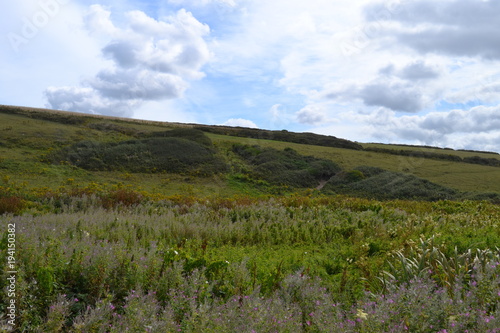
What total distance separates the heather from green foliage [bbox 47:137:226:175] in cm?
1470

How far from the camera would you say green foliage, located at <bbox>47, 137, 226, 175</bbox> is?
23.0 meters

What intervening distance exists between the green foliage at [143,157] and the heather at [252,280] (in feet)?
48.2

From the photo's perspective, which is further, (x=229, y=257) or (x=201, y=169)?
(x=201, y=169)

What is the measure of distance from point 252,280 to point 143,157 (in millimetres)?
21454

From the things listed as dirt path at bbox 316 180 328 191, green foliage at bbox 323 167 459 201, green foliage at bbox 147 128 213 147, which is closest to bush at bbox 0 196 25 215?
green foliage at bbox 323 167 459 201

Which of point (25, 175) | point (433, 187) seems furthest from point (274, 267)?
point (433, 187)

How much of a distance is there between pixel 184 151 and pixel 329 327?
80.7 feet

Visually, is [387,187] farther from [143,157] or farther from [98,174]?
[98,174]

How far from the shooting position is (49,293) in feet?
12.5

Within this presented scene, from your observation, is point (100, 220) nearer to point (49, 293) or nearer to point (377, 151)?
point (49, 293)

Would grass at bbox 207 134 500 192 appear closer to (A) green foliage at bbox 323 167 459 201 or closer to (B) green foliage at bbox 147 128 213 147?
(B) green foliage at bbox 147 128 213 147

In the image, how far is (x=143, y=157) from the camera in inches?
988

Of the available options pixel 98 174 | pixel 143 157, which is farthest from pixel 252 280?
pixel 143 157

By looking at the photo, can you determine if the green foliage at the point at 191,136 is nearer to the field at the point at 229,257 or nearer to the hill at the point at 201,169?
the hill at the point at 201,169
